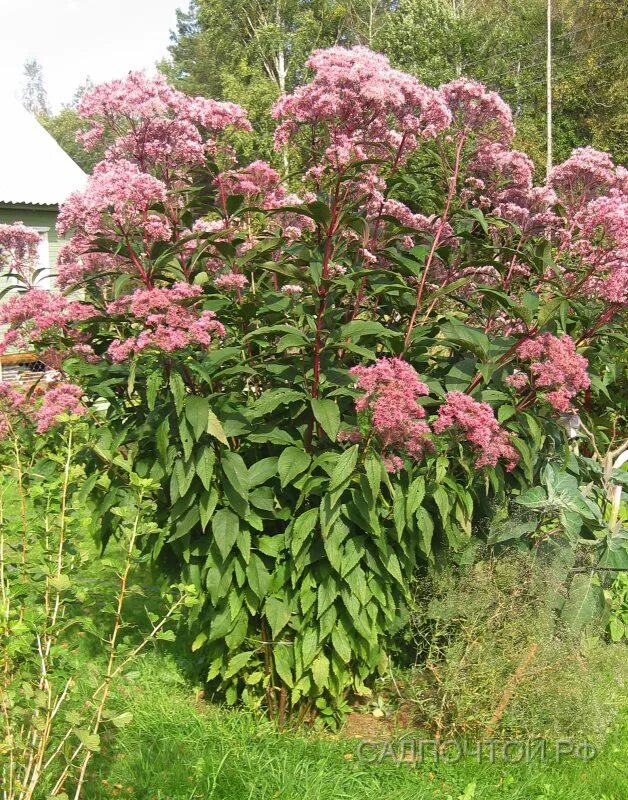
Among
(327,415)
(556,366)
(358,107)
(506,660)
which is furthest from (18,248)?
(506,660)

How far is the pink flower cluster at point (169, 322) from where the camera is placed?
2.61 m

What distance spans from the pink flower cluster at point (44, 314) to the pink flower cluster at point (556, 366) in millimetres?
1605

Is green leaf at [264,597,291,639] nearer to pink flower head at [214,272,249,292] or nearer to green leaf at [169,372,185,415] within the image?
green leaf at [169,372,185,415]

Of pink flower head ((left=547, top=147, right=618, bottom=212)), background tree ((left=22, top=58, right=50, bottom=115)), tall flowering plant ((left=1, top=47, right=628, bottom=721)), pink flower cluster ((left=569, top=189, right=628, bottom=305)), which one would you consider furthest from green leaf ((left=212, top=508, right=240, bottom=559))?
background tree ((left=22, top=58, right=50, bottom=115))

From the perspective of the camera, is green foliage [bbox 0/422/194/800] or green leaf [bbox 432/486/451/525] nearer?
green foliage [bbox 0/422/194/800]

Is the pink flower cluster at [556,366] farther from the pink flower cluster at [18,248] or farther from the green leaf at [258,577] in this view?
the pink flower cluster at [18,248]

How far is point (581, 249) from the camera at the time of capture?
3.23 m

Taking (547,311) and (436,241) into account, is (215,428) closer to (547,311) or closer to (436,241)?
(436,241)

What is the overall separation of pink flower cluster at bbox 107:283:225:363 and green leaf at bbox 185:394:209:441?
176mm

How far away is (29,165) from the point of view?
17.0 metres

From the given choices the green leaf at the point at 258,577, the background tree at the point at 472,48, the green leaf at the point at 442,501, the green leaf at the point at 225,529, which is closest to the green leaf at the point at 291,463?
the green leaf at the point at 225,529

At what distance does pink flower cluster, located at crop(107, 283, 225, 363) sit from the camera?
2614 mm

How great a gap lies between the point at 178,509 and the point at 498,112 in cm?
196

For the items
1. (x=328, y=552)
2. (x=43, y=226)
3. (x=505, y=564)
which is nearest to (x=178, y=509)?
(x=328, y=552)
